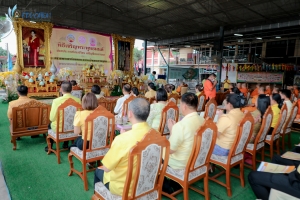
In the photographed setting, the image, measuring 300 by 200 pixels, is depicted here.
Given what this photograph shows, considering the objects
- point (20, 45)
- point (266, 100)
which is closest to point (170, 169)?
point (266, 100)

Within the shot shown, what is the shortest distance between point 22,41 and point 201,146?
9.53 meters

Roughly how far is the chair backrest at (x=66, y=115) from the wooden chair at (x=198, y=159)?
1.58m

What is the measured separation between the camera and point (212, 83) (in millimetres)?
5980

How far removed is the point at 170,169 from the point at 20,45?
9.28 metres

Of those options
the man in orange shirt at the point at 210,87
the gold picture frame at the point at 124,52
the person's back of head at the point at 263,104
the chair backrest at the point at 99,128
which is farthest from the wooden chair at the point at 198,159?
the gold picture frame at the point at 124,52

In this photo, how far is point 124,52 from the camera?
1212 centimetres

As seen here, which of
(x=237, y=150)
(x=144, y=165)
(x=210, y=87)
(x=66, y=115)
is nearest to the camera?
(x=144, y=165)

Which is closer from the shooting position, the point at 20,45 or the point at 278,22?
the point at 20,45

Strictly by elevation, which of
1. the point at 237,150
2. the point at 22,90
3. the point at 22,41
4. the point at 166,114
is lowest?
the point at 237,150

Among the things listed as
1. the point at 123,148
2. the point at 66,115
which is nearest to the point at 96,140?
the point at 66,115

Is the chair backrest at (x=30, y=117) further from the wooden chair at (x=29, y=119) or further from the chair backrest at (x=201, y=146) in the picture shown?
the chair backrest at (x=201, y=146)

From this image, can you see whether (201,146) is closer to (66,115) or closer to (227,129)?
(227,129)

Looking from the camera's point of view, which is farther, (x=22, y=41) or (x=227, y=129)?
(x=22, y=41)

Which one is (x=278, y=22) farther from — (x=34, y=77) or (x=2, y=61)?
(x=2, y=61)
